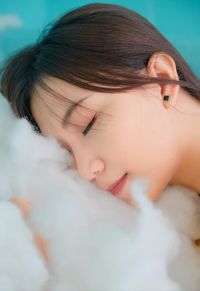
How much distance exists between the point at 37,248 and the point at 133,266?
0.15 metres

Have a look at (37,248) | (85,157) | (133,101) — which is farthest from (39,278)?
(133,101)

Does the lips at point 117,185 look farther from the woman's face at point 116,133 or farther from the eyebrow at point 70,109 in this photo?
the eyebrow at point 70,109

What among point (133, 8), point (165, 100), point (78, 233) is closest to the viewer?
point (78, 233)

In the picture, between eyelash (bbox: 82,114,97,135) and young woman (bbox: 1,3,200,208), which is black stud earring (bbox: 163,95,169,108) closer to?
young woman (bbox: 1,3,200,208)

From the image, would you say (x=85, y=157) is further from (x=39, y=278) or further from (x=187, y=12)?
(x=187, y=12)

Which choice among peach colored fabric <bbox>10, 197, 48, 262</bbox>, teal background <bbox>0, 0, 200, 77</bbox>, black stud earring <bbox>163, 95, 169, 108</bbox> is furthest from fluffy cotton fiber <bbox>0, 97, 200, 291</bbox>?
teal background <bbox>0, 0, 200, 77</bbox>

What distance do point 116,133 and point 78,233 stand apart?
0.17 meters

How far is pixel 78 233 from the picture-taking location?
0.75 metres

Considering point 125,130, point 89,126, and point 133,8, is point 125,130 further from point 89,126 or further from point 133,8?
point 133,8

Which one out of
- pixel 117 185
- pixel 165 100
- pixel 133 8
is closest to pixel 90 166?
pixel 117 185

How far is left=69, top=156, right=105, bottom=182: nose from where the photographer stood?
83 cm

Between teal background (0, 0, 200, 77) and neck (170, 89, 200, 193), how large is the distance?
0.70 ft

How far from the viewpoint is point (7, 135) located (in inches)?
36.3

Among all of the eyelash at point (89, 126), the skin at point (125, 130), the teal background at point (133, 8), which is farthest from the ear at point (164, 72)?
the teal background at point (133, 8)
